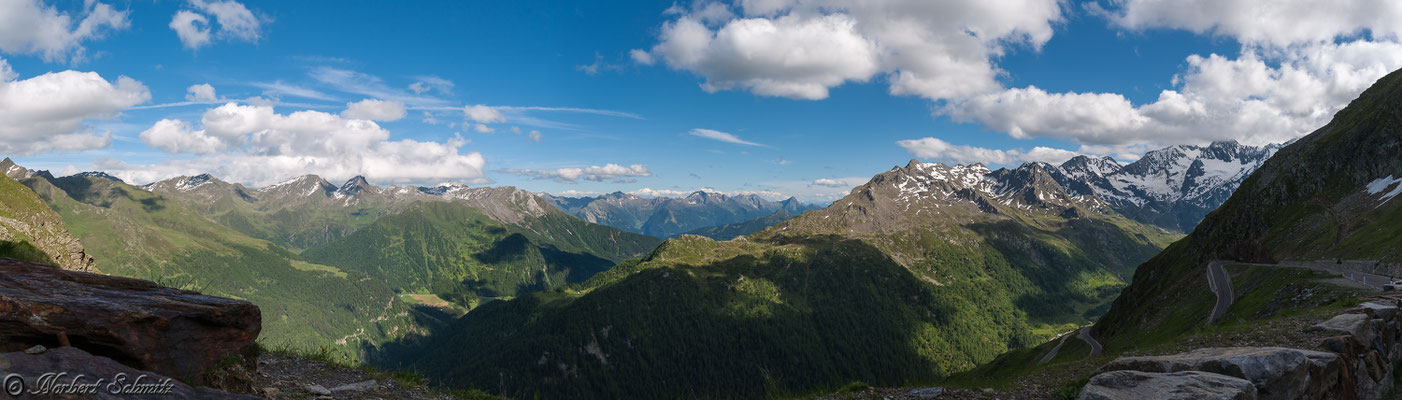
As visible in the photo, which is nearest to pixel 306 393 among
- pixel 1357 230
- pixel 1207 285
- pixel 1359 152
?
pixel 1207 285

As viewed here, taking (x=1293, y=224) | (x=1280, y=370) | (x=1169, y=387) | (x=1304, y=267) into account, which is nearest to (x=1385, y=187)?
(x=1293, y=224)

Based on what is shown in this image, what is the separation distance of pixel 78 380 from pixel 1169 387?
25489mm

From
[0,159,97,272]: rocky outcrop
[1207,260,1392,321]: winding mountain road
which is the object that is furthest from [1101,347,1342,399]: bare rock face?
[0,159,97,272]: rocky outcrop

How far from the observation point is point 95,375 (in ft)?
32.4

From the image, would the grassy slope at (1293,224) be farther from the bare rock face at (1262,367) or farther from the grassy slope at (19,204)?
the grassy slope at (19,204)

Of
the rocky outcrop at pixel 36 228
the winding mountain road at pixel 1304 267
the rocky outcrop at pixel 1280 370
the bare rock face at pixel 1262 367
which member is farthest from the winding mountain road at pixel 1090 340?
the rocky outcrop at pixel 36 228

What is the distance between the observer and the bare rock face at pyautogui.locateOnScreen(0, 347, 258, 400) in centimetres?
855

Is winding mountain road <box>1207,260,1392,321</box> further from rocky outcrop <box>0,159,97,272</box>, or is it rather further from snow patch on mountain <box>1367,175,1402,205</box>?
rocky outcrop <box>0,159,97,272</box>

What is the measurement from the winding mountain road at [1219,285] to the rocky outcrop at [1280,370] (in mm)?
42081

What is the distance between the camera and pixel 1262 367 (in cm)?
1512

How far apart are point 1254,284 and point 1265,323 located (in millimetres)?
52575

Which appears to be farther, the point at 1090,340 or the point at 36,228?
the point at 1090,340

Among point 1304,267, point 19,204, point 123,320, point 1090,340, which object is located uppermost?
point 19,204

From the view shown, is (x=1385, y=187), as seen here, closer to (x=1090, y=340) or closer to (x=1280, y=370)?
(x=1090, y=340)
